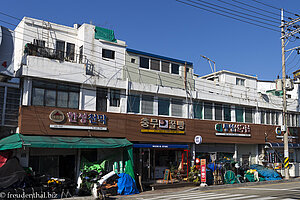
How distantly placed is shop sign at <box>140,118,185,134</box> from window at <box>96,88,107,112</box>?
112 inches

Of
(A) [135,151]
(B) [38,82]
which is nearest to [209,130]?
(A) [135,151]

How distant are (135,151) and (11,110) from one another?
873 centimetres

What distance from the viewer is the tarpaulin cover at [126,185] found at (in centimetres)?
1836

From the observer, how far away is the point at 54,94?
19.5 m

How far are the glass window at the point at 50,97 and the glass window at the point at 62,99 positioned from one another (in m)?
0.31

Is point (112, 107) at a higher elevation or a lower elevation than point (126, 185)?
higher

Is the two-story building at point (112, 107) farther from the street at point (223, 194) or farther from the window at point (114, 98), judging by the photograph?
the street at point (223, 194)

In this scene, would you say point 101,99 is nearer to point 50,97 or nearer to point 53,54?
point 50,97

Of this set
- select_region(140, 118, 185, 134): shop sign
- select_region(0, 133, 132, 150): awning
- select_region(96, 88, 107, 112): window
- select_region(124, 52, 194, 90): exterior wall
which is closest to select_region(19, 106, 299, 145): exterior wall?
select_region(140, 118, 185, 134): shop sign

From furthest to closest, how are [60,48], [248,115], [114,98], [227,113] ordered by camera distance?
[248,115] < [227,113] < [114,98] < [60,48]

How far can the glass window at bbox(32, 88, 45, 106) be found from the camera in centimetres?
1877

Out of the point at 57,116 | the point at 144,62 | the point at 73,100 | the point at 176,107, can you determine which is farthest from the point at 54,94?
the point at 176,107

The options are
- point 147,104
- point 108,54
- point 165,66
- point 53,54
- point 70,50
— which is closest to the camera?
point 53,54

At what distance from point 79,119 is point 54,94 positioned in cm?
224
